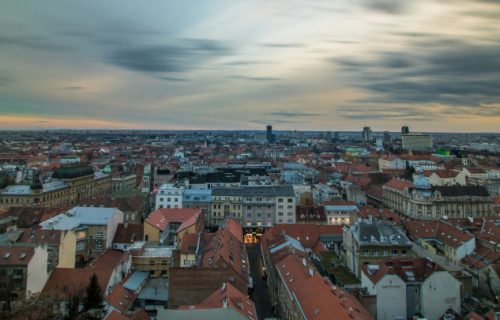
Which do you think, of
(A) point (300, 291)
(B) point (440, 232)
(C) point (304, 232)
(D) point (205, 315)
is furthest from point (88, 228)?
(B) point (440, 232)

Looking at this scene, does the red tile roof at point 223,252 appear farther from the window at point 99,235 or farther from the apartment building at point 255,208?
the apartment building at point 255,208

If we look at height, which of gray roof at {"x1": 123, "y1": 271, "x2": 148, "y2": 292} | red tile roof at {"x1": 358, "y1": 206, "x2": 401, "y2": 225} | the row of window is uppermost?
the row of window

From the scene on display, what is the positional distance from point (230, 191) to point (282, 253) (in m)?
39.1

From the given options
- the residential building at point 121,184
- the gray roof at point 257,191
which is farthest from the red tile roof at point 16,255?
the residential building at point 121,184

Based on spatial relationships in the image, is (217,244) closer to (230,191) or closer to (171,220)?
(171,220)

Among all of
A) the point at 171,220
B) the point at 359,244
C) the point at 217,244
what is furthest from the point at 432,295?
the point at 171,220

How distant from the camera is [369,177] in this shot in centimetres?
14762

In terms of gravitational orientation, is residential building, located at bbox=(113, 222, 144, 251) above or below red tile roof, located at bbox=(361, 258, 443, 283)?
below

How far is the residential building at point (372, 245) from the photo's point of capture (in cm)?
5647

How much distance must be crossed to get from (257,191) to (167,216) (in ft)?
77.5

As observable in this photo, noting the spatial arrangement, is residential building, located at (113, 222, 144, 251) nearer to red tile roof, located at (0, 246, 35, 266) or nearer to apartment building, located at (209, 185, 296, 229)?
apartment building, located at (209, 185, 296, 229)

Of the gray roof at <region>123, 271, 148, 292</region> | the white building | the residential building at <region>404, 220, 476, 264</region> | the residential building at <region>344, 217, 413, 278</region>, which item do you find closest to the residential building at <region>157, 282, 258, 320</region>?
the gray roof at <region>123, 271, 148, 292</region>

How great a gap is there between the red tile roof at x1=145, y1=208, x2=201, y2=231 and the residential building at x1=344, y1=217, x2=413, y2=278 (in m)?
32.8

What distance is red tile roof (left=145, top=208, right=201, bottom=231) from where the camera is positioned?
7375 cm
